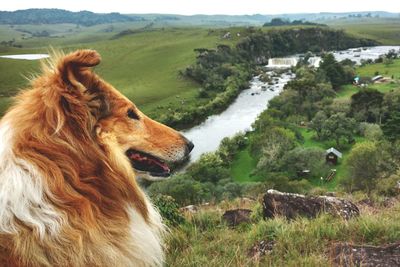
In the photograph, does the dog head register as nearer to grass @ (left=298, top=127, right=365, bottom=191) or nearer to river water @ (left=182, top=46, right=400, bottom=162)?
grass @ (left=298, top=127, right=365, bottom=191)

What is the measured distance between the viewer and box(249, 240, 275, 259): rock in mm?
5766

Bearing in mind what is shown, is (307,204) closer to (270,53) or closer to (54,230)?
(54,230)

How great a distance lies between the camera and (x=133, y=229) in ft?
11.1

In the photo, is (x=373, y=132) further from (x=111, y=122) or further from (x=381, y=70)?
(x=381, y=70)

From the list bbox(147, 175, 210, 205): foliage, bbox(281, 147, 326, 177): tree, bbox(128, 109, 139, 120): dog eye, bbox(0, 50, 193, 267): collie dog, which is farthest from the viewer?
bbox(281, 147, 326, 177): tree

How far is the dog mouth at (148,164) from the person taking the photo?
401 cm

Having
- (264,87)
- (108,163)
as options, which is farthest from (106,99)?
(264,87)

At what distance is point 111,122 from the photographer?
11.8 ft

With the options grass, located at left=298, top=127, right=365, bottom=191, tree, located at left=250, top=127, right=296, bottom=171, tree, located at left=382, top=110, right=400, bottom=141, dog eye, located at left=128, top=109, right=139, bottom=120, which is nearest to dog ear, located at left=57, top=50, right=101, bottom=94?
dog eye, located at left=128, top=109, right=139, bottom=120

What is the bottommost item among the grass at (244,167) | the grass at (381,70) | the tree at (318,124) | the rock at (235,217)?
the grass at (381,70)

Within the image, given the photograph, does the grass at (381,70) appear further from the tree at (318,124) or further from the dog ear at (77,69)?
the dog ear at (77,69)

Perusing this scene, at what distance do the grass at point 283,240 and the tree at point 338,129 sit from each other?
55893 millimetres

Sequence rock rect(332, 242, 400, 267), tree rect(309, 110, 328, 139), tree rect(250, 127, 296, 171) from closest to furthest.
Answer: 1. rock rect(332, 242, 400, 267)
2. tree rect(250, 127, 296, 171)
3. tree rect(309, 110, 328, 139)

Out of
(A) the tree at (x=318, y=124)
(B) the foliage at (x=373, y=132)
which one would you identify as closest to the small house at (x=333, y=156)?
(B) the foliage at (x=373, y=132)
